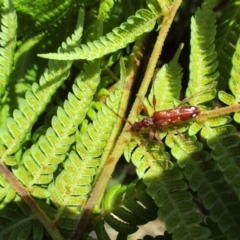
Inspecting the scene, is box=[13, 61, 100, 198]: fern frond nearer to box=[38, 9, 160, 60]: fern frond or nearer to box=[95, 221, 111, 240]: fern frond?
box=[38, 9, 160, 60]: fern frond

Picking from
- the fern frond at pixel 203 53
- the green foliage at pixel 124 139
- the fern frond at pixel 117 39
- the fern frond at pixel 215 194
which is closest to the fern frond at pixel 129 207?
the green foliage at pixel 124 139

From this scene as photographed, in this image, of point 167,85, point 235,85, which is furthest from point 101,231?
point 235,85

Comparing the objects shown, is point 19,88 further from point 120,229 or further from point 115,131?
point 120,229

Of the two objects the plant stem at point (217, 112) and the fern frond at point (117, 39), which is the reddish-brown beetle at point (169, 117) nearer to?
the plant stem at point (217, 112)

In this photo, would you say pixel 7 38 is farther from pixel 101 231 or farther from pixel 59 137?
pixel 101 231

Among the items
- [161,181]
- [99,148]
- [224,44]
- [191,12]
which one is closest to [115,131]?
[99,148]

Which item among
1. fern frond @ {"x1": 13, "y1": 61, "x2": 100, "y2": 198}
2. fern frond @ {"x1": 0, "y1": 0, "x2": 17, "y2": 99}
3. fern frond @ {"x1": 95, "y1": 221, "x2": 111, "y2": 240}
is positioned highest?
fern frond @ {"x1": 0, "y1": 0, "x2": 17, "y2": 99}

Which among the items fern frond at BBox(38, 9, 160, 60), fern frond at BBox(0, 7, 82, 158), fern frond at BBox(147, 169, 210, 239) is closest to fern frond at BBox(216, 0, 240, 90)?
fern frond at BBox(38, 9, 160, 60)
